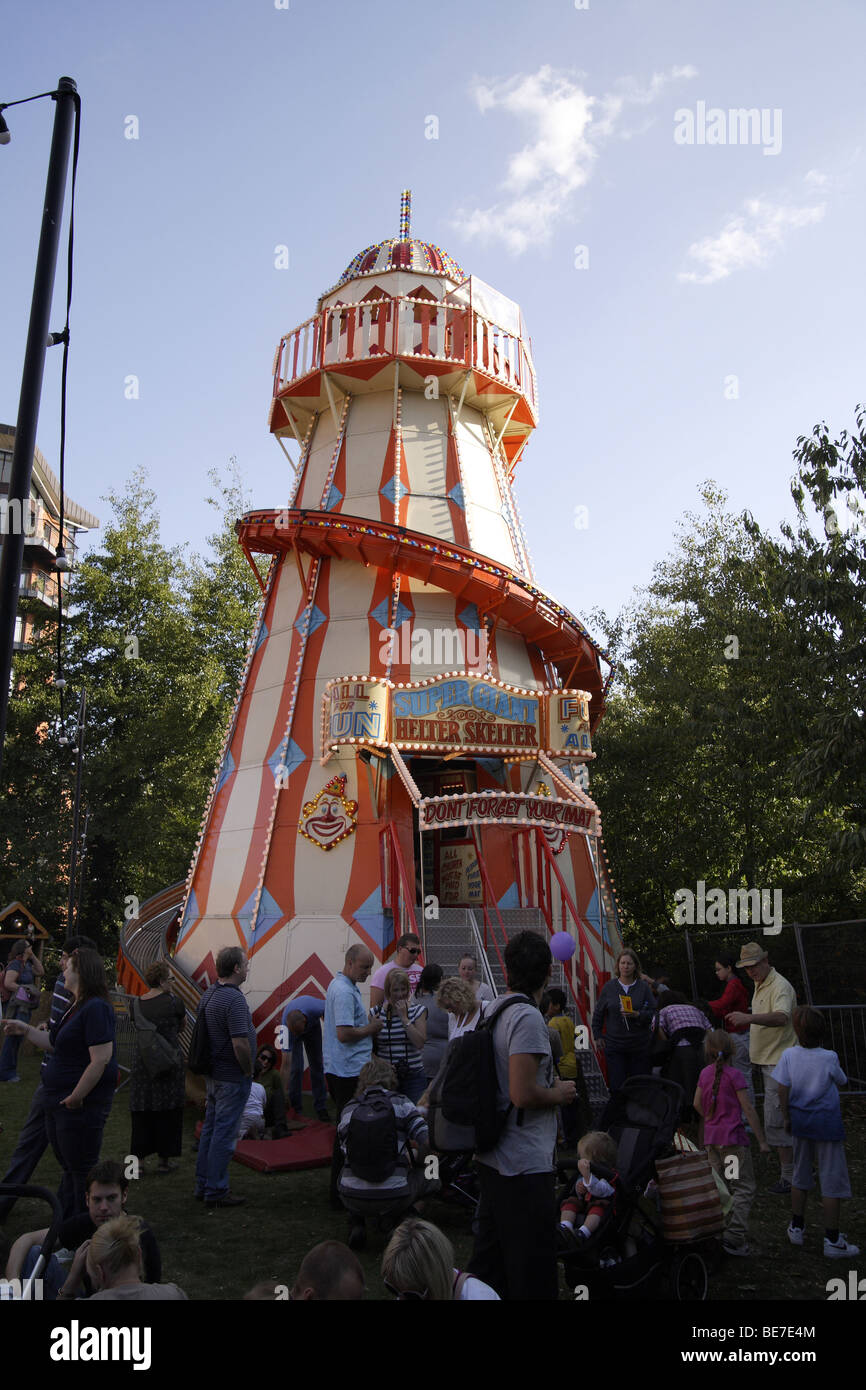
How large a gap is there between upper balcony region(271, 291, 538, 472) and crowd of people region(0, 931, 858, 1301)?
12.8 meters

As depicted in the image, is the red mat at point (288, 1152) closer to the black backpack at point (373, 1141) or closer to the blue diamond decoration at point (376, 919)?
the black backpack at point (373, 1141)

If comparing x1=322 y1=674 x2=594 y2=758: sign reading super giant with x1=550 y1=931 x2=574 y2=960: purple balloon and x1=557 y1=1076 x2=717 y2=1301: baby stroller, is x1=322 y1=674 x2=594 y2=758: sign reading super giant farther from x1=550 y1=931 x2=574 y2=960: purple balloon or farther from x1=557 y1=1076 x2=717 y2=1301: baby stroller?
x1=557 y1=1076 x2=717 y2=1301: baby stroller

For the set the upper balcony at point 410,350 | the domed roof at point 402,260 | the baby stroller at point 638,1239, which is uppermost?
the domed roof at point 402,260

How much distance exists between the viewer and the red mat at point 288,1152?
8.85 metres

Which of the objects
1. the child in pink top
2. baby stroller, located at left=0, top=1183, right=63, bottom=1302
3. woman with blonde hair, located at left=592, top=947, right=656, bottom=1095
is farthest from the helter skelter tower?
baby stroller, located at left=0, top=1183, right=63, bottom=1302

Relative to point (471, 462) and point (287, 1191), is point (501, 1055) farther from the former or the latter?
point (471, 462)

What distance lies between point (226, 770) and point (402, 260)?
11621 mm

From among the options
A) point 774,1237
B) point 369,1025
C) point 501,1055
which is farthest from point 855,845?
point 501,1055

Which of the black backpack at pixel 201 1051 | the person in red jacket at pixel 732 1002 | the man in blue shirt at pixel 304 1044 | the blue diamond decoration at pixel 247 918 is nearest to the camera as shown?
the black backpack at pixel 201 1051

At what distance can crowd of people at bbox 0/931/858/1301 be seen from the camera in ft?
13.5

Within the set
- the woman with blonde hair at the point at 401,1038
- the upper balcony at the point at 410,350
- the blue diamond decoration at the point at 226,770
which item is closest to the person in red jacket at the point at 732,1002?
the woman with blonde hair at the point at 401,1038

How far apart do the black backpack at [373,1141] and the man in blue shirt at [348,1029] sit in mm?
1374

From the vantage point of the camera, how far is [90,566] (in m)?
30.6

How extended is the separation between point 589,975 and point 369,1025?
24.6 ft
